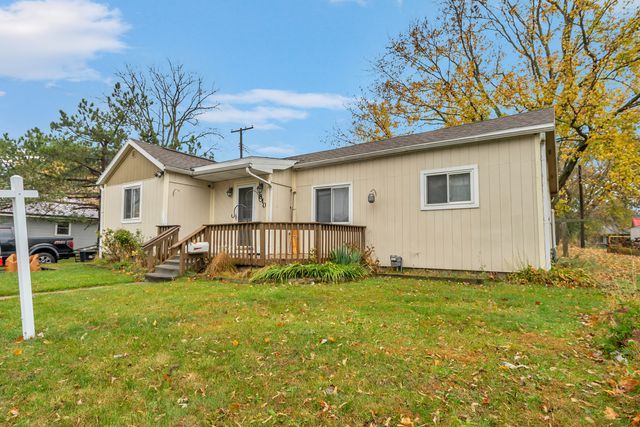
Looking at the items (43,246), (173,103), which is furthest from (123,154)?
(173,103)

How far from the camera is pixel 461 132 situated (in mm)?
8766

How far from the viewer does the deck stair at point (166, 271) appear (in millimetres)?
8312

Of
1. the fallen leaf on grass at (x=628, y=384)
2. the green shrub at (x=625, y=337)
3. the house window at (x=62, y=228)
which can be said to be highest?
the house window at (x=62, y=228)

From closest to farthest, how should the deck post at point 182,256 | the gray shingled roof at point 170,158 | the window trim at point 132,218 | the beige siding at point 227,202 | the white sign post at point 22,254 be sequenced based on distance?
the white sign post at point 22,254 → the deck post at point 182,256 → the beige siding at point 227,202 → the gray shingled roof at point 170,158 → the window trim at point 132,218

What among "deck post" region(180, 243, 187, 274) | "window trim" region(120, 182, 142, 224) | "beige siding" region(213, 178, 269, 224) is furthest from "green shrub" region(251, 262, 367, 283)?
"window trim" region(120, 182, 142, 224)

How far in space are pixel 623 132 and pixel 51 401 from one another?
63.4ft

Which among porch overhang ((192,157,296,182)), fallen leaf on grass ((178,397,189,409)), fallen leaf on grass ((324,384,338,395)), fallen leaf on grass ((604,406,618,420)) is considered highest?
porch overhang ((192,157,296,182))

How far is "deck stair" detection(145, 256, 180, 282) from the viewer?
831 centimetres

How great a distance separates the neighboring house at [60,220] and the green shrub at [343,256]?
15.3 m

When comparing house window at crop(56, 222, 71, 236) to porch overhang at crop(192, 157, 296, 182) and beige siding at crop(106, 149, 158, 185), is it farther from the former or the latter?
porch overhang at crop(192, 157, 296, 182)

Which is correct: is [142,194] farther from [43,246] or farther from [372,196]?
[372,196]

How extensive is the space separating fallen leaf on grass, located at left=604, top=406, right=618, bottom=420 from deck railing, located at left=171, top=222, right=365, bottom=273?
6463mm

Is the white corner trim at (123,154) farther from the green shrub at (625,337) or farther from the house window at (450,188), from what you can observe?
the green shrub at (625,337)

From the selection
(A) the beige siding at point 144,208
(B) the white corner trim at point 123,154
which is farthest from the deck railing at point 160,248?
(B) the white corner trim at point 123,154
